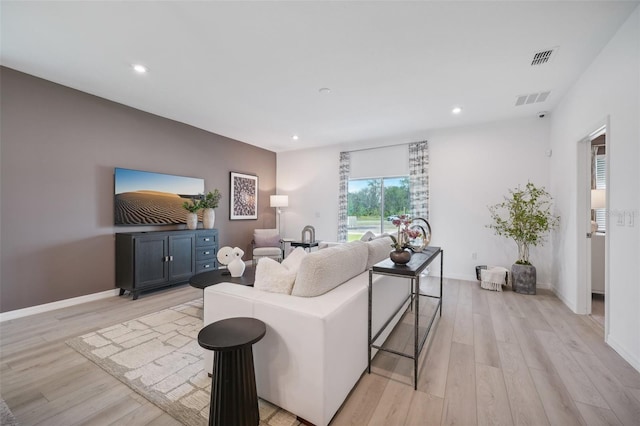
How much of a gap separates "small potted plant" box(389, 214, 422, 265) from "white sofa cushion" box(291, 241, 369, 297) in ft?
1.15

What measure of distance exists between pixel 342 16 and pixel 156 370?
10.4 feet

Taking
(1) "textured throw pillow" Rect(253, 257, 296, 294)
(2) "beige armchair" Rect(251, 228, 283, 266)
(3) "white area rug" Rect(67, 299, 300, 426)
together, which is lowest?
(3) "white area rug" Rect(67, 299, 300, 426)

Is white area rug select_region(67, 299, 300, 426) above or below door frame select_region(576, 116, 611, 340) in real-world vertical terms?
below

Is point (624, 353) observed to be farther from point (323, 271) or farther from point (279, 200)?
point (279, 200)

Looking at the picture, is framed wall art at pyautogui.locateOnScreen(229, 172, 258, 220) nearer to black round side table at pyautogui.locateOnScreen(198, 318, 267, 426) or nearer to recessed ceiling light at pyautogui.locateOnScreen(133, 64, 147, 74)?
recessed ceiling light at pyautogui.locateOnScreen(133, 64, 147, 74)

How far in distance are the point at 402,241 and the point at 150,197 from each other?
3.91 meters

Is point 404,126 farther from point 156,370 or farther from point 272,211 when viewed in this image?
point 156,370

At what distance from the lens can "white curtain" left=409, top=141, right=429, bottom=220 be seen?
4.95 metres

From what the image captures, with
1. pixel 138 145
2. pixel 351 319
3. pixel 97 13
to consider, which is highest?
pixel 97 13

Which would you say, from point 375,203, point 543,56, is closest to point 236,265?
point 375,203

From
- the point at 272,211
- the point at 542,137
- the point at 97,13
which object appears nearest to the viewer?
the point at 97,13

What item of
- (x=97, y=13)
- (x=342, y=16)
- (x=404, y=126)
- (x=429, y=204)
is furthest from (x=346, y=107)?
(x=97, y=13)

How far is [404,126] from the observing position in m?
4.74

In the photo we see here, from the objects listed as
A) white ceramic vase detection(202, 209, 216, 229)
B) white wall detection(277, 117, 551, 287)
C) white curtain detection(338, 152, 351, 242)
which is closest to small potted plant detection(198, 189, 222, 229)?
white ceramic vase detection(202, 209, 216, 229)
